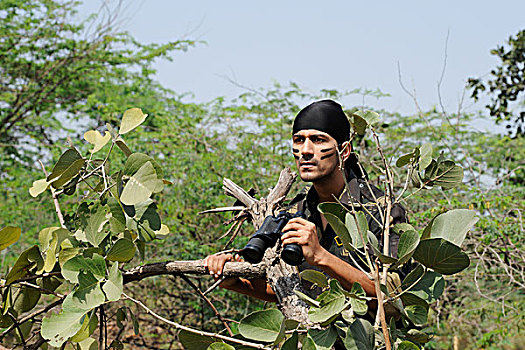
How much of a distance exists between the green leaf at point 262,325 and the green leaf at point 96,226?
0.55m

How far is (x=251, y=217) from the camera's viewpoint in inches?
80.3

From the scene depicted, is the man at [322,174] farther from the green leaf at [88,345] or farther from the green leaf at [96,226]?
the green leaf at [88,345]

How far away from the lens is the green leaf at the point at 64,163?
1580 millimetres

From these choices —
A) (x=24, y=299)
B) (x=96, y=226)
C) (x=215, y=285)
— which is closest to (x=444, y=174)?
(x=215, y=285)

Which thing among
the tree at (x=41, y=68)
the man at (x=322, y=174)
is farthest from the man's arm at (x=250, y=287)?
the tree at (x=41, y=68)

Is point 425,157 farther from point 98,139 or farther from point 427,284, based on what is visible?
point 98,139

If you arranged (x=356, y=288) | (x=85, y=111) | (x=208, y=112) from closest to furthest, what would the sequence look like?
(x=356, y=288), (x=208, y=112), (x=85, y=111)

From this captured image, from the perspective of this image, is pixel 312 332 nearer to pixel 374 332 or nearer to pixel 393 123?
pixel 374 332

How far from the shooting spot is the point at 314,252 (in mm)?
1413

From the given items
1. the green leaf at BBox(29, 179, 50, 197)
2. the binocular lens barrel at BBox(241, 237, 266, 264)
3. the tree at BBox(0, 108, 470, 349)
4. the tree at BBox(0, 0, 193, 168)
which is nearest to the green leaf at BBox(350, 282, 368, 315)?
the tree at BBox(0, 108, 470, 349)

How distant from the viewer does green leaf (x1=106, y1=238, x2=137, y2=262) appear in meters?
1.50

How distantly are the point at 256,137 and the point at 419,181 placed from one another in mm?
3841

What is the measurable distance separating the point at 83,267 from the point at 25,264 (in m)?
0.28

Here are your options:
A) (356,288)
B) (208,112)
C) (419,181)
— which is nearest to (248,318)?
(356,288)
